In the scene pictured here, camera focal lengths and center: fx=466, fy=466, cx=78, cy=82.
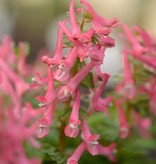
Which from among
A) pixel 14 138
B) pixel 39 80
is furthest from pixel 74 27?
pixel 14 138

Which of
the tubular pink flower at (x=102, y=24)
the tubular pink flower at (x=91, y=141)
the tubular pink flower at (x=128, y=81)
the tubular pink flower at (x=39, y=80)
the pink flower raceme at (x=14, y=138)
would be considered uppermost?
the tubular pink flower at (x=102, y=24)

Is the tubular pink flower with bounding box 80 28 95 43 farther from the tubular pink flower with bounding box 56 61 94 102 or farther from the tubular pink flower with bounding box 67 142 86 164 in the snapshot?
the tubular pink flower with bounding box 67 142 86 164

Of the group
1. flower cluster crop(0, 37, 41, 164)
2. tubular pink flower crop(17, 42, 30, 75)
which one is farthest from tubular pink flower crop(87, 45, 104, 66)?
tubular pink flower crop(17, 42, 30, 75)

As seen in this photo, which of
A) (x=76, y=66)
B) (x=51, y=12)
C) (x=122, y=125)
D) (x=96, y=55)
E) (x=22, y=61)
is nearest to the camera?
(x=96, y=55)

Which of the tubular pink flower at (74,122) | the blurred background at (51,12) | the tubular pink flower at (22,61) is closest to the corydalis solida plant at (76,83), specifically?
the tubular pink flower at (74,122)

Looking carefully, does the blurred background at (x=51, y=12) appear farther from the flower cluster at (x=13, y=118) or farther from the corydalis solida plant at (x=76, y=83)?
the corydalis solida plant at (x=76, y=83)

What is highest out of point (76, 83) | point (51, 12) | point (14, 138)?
point (76, 83)

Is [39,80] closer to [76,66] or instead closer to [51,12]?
[76,66]

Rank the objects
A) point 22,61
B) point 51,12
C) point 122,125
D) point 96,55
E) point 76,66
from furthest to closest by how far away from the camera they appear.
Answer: point 51,12
point 22,61
point 122,125
point 76,66
point 96,55
